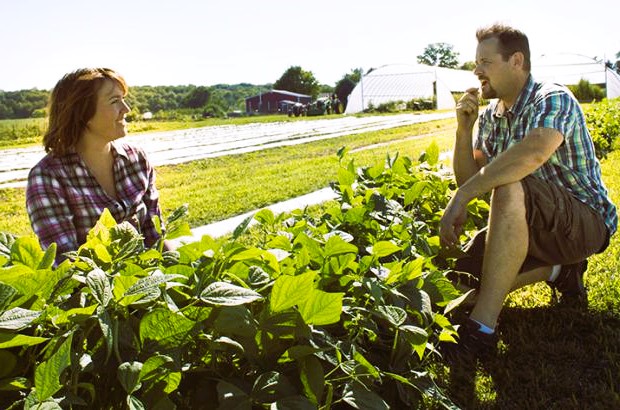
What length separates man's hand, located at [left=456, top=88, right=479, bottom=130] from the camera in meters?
3.23

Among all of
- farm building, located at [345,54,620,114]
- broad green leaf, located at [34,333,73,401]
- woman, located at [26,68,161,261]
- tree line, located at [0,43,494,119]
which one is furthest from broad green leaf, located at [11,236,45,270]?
tree line, located at [0,43,494,119]

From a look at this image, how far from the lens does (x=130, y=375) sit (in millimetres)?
1140

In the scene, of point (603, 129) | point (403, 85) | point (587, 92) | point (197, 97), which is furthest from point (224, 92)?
point (603, 129)

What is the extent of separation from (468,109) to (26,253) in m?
2.33

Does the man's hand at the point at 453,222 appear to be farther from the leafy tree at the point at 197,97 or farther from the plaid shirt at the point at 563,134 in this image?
the leafy tree at the point at 197,97

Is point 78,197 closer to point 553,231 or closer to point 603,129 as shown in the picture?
point 553,231

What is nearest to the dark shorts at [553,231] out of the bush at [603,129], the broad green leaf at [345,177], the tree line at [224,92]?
the broad green leaf at [345,177]

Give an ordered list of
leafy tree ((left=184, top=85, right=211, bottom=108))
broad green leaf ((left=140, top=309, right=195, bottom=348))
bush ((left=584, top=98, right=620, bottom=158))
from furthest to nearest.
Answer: leafy tree ((left=184, top=85, right=211, bottom=108))
bush ((left=584, top=98, right=620, bottom=158))
broad green leaf ((left=140, top=309, right=195, bottom=348))

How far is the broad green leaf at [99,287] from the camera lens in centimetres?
121

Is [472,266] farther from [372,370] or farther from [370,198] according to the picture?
[372,370]

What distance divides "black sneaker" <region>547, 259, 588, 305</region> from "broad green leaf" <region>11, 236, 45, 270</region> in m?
2.48

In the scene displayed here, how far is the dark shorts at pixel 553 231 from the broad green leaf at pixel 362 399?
1.49m

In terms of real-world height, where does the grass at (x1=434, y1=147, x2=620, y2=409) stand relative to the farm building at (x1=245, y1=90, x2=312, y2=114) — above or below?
below

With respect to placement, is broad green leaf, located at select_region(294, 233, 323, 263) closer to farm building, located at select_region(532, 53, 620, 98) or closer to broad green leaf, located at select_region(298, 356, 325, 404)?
broad green leaf, located at select_region(298, 356, 325, 404)
